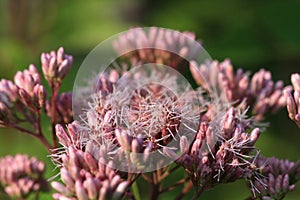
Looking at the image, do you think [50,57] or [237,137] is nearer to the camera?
[237,137]

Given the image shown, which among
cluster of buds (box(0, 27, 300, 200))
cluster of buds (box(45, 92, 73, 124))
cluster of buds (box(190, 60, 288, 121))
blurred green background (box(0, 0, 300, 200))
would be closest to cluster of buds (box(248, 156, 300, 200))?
cluster of buds (box(0, 27, 300, 200))

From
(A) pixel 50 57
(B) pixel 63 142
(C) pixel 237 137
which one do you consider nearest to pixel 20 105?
(A) pixel 50 57

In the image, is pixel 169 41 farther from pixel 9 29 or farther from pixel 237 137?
pixel 9 29

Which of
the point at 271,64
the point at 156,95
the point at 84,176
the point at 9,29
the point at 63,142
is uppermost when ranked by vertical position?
the point at 9,29

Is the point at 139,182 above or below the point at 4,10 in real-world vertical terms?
below

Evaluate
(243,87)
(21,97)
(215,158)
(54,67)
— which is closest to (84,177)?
(215,158)

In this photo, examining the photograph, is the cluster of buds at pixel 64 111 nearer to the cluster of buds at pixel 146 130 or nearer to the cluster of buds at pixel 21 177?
the cluster of buds at pixel 146 130
